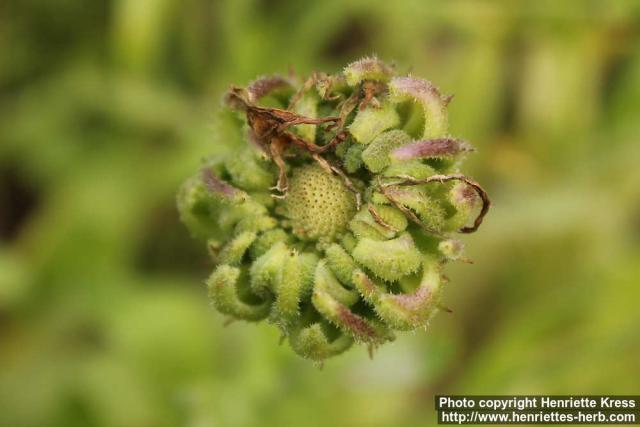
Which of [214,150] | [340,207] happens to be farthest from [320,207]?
[214,150]

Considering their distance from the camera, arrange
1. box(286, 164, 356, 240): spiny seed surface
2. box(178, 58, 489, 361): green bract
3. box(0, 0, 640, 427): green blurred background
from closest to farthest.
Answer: box(178, 58, 489, 361): green bract < box(286, 164, 356, 240): spiny seed surface < box(0, 0, 640, 427): green blurred background

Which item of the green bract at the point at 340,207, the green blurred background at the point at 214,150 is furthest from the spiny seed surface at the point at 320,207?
the green blurred background at the point at 214,150

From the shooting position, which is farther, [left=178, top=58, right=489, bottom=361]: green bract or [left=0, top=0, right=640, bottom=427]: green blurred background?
[left=0, top=0, right=640, bottom=427]: green blurred background

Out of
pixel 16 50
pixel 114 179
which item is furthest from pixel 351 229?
pixel 16 50

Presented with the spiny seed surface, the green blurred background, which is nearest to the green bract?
the spiny seed surface

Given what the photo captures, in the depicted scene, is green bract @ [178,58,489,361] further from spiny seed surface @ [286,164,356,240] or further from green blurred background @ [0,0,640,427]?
green blurred background @ [0,0,640,427]
